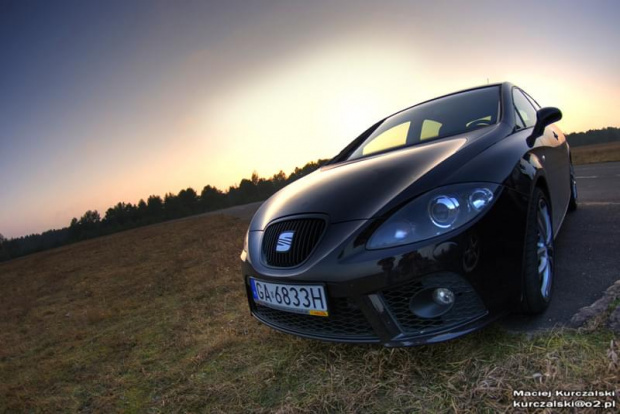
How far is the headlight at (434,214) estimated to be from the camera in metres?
1.52

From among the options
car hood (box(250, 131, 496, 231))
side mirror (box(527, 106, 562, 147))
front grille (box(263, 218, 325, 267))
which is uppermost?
side mirror (box(527, 106, 562, 147))

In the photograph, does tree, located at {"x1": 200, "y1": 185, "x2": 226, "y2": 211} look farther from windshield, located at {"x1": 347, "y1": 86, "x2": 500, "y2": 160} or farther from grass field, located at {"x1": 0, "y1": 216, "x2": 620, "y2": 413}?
windshield, located at {"x1": 347, "y1": 86, "x2": 500, "y2": 160}

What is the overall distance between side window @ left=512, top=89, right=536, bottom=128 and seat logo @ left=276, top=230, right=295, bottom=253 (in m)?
1.70

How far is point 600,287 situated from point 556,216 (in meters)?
0.66

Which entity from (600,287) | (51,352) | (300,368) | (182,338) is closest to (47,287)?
(51,352)

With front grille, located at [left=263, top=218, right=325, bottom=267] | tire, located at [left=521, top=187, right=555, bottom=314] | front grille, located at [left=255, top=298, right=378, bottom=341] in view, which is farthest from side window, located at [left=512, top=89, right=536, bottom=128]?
front grille, located at [left=255, top=298, right=378, bottom=341]

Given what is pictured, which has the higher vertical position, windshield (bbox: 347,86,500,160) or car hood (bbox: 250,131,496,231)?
windshield (bbox: 347,86,500,160)

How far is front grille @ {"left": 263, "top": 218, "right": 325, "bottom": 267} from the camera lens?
1.77m

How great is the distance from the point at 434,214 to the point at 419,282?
29cm

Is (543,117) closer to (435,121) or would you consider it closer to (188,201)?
(435,121)

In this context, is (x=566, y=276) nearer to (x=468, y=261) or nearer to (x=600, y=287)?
(x=600, y=287)

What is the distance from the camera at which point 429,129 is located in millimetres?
2705

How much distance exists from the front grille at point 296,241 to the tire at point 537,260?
96 cm

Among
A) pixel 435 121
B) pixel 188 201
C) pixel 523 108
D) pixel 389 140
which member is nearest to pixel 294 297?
pixel 389 140
